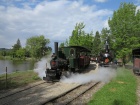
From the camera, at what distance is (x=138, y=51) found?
20.9 m

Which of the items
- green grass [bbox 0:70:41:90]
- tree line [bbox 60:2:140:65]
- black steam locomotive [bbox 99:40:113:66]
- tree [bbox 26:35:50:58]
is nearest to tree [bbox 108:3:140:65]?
tree line [bbox 60:2:140:65]

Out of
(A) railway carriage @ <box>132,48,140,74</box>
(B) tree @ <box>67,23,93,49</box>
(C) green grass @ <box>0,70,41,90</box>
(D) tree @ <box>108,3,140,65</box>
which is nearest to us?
(C) green grass @ <box>0,70,41,90</box>

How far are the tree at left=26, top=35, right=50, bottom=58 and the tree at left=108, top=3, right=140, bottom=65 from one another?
2404 inches

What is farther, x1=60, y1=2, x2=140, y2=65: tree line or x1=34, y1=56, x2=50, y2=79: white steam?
x1=60, y1=2, x2=140, y2=65: tree line

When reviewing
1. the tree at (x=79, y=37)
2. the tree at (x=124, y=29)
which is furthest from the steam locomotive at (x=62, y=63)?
the tree at (x=79, y=37)

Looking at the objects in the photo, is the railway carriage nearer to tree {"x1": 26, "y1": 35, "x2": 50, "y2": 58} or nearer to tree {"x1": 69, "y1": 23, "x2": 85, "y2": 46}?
tree {"x1": 69, "y1": 23, "x2": 85, "y2": 46}

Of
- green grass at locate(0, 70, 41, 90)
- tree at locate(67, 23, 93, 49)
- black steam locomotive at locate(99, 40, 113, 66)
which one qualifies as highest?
tree at locate(67, 23, 93, 49)

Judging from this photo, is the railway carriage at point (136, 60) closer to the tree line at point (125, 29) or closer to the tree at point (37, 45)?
the tree line at point (125, 29)

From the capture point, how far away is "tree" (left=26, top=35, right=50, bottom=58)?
8738 centimetres

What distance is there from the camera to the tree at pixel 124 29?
27.9 metres

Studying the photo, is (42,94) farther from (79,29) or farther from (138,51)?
(79,29)

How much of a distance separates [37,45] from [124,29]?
6396 centimetres

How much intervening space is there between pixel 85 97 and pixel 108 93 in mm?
1469

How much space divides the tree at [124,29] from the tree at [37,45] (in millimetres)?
61051
